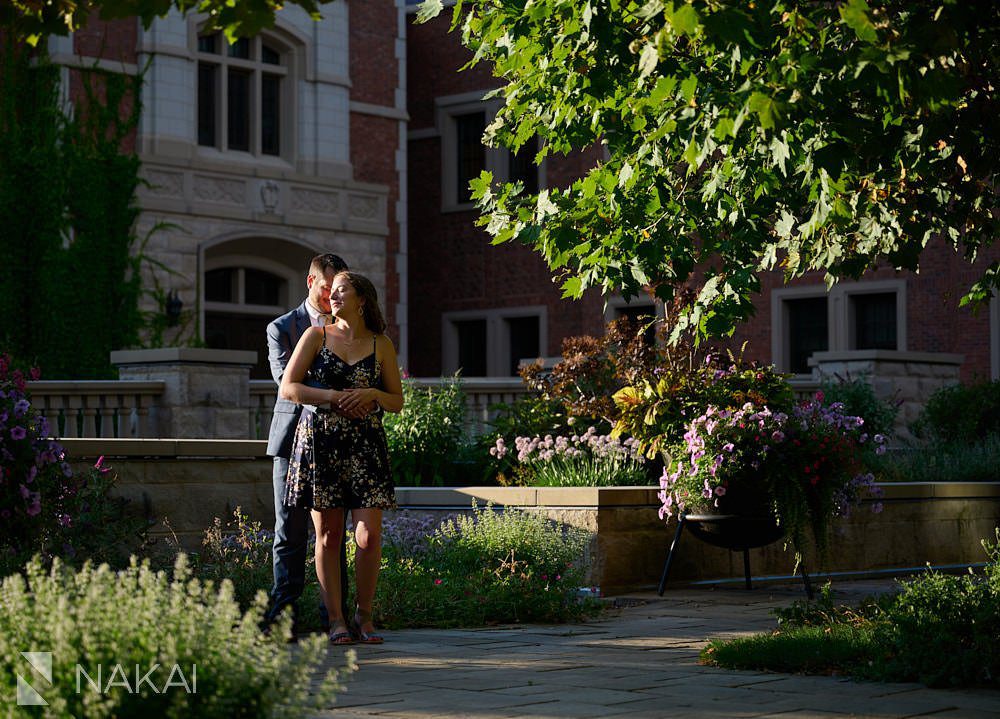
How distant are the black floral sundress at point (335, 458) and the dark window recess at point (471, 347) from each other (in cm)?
2250

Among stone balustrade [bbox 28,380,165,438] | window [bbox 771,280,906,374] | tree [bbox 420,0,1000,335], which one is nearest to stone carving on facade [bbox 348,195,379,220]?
window [bbox 771,280,906,374]

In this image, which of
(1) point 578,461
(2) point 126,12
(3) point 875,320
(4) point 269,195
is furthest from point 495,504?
(3) point 875,320

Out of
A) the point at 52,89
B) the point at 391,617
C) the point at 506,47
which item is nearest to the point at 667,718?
the point at 391,617

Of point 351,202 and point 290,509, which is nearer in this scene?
point 290,509

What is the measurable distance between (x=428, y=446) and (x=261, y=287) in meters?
13.3

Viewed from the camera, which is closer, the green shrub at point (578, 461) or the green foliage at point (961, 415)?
the green shrub at point (578, 461)

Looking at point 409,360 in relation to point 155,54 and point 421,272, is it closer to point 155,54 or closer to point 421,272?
point 421,272

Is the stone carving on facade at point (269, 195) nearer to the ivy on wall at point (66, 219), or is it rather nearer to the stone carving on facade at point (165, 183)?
the stone carving on facade at point (165, 183)

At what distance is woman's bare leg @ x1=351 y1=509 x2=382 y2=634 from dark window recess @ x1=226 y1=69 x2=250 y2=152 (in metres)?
18.6

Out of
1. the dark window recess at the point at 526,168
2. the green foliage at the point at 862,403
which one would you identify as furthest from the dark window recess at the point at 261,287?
the green foliage at the point at 862,403

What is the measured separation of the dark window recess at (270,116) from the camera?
86.3 feet

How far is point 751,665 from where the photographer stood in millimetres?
7367

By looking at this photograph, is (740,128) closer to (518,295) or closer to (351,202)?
(351,202)

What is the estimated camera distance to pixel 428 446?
47.1ft
